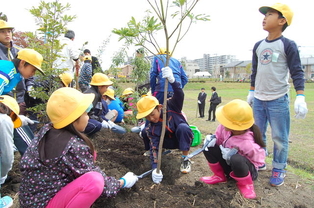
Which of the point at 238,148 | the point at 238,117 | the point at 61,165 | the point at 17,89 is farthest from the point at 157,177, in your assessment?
the point at 17,89

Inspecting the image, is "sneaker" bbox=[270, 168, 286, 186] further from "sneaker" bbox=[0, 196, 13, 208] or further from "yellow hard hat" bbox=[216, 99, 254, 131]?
"sneaker" bbox=[0, 196, 13, 208]

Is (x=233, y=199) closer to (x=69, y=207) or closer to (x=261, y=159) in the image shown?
(x=261, y=159)

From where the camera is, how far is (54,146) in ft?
5.61

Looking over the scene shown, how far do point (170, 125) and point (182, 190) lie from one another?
0.91 meters

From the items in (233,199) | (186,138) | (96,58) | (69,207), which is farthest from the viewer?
(96,58)

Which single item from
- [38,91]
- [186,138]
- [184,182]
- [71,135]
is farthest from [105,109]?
[71,135]

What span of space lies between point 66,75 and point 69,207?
2552 mm

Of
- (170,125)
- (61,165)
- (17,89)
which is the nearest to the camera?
(61,165)

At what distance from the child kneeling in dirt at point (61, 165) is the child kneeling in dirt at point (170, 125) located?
3.32 ft

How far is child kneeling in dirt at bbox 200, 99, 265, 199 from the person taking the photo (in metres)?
2.42

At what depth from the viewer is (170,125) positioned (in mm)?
3160

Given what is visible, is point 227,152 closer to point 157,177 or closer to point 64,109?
point 157,177

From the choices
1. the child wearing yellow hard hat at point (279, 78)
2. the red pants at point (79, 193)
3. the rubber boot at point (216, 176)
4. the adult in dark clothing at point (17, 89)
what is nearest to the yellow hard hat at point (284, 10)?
the child wearing yellow hard hat at point (279, 78)

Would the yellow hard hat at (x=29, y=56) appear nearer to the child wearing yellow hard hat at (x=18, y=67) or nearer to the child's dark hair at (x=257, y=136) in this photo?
the child wearing yellow hard hat at (x=18, y=67)
